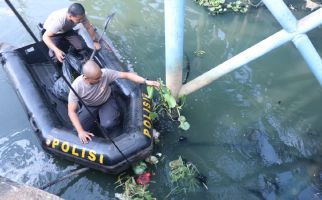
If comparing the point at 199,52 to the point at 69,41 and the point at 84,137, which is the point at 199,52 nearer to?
the point at 69,41

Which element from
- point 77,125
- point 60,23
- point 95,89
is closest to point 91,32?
point 60,23

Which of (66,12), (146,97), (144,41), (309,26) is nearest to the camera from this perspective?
(309,26)

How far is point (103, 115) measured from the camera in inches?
185

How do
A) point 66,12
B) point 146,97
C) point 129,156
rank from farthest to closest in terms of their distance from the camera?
point 66,12 → point 146,97 → point 129,156

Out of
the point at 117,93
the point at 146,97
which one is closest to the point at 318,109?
the point at 146,97

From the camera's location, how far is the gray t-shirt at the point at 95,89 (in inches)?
170

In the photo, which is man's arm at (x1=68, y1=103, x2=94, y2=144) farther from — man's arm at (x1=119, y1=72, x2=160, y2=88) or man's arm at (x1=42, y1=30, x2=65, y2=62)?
man's arm at (x1=42, y1=30, x2=65, y2=62)

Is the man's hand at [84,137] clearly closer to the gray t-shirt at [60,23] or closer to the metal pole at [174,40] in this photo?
the metal pole at [174,40]

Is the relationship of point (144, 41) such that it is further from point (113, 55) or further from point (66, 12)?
point (66, 12)

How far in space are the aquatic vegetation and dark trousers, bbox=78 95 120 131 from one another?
366 centimetres

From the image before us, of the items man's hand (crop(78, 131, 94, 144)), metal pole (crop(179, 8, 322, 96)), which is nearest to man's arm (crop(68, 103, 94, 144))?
man's hand (crop(78, 131, 94, 144))

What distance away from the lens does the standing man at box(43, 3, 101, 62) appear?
501cm

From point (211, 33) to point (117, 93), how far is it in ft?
9.00

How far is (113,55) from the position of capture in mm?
5578
